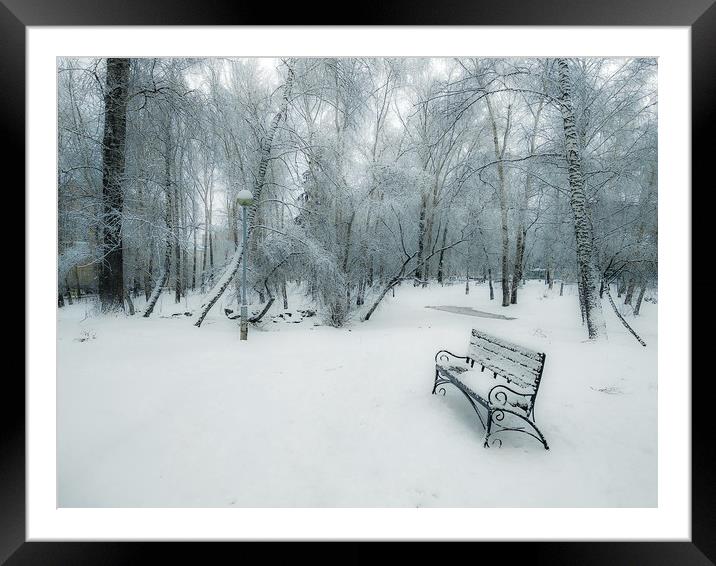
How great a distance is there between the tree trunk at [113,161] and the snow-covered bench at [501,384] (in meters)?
6.18

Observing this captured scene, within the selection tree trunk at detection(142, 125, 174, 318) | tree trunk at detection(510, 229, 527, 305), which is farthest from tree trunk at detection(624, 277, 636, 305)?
tree trunk at detection(142, 125, 174, 318)

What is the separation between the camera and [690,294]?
73.0 inches

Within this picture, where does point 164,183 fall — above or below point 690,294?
above

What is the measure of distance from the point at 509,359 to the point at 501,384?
0.33 meters

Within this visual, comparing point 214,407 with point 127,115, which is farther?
point 127,115

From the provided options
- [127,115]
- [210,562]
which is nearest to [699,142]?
[210,562]

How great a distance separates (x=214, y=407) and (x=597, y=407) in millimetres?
3915

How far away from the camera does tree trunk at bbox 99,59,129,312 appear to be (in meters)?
5.16

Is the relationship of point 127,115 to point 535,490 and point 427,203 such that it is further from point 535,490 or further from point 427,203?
point 535,490

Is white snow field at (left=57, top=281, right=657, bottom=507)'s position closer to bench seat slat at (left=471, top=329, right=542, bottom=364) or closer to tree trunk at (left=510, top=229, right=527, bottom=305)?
bench seat slat at (left=471, top=329, right=542, bottom=364)

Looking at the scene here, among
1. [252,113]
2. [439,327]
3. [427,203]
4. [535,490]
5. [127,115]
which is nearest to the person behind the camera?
[535,490]

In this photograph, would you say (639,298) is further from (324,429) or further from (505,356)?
(324,429)

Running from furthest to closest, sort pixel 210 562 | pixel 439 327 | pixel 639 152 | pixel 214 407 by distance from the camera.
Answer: pixel 439 327 < pixel 639 152 < pixel 214 407 < pixel 210 562
